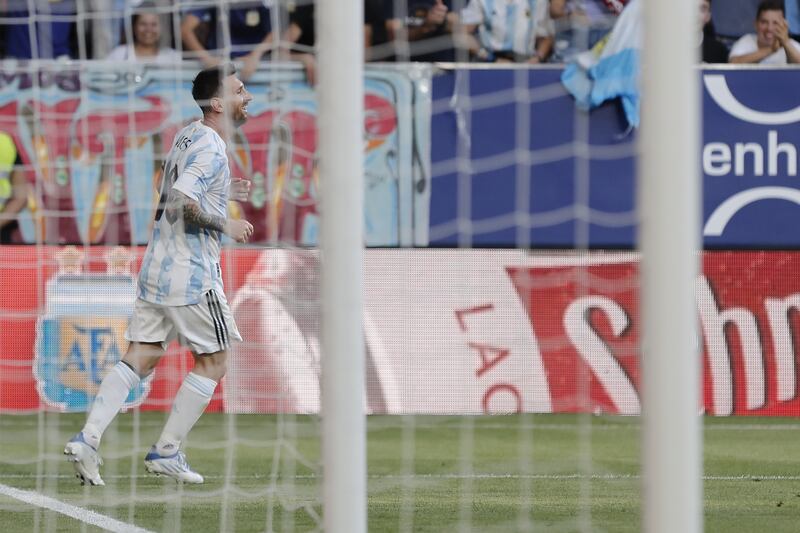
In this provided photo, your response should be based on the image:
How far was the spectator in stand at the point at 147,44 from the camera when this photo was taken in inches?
422

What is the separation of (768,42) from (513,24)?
167 cm

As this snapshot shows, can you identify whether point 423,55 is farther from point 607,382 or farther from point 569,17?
point 607,382

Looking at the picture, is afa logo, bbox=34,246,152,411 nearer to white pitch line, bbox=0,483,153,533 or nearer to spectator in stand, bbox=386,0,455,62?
spectator in stand, bbox=386,0,455,62

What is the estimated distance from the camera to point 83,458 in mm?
6336

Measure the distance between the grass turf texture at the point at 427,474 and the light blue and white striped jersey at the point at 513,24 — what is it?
2400mm

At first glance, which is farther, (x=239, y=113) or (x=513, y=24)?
(x=513, y=24)

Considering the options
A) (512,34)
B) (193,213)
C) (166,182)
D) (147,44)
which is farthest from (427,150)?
(193,213)

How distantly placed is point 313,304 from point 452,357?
95cm

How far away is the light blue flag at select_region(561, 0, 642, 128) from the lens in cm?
1060

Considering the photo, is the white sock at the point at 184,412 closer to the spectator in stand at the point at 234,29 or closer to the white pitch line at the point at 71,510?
the white pitch line at the point at 71,510

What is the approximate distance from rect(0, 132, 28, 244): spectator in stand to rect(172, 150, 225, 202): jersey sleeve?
4553mm

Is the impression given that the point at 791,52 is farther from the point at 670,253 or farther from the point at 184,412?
the point at 670,253

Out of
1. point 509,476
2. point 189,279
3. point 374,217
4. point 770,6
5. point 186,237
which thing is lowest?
point 509,476

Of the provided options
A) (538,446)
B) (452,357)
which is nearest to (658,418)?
(538,446)
